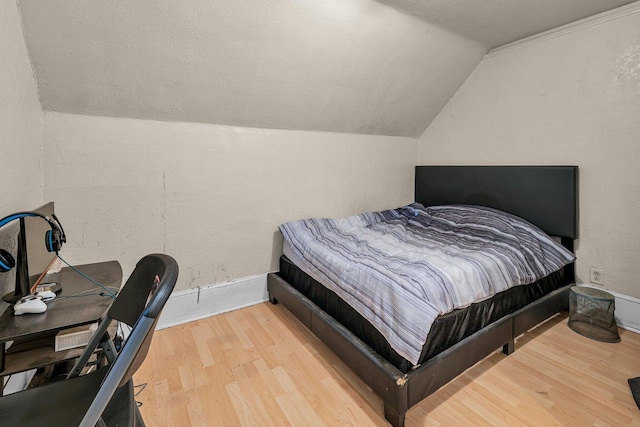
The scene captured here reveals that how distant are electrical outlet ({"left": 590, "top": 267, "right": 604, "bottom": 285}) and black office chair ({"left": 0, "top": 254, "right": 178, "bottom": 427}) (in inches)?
120

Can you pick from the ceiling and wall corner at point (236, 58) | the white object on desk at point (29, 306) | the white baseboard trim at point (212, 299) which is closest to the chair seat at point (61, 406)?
the white object on desk at point (29, 306)

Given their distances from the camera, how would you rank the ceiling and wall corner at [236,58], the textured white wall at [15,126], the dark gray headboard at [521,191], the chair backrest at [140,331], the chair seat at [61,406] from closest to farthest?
the chair backrest at [140,331] → the chair seat at [61,406] → the textured white wall at [15,126] → the ceiling and wall corner at [236,58] → the dark gray headboard at [521,191]

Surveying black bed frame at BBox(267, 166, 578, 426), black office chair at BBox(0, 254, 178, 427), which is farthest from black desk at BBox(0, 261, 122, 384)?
black bed frame at BBox(267, 166, 578, 426)

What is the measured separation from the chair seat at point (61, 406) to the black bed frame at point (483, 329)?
1.06 metres

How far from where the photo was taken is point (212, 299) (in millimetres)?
2447

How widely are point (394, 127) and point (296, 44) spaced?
159 centimetres

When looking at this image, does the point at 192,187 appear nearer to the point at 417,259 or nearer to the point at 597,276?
the point at 417,259

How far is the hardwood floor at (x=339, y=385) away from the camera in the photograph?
1.47 meters

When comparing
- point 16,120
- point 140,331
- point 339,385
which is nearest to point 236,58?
point 16,120

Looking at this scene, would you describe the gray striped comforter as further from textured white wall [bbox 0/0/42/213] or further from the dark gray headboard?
textured white wall [bbox 0/0/42/213]

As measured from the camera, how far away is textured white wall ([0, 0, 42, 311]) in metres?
1.32

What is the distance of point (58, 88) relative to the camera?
5.79 ft

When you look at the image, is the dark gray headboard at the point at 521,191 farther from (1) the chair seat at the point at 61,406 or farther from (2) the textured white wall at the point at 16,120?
(2) the textured white wall at the point at 16,120

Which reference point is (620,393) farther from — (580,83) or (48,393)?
(48,393)
